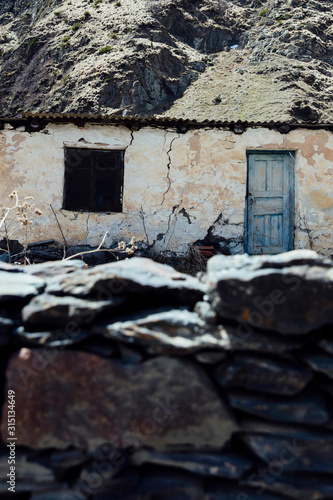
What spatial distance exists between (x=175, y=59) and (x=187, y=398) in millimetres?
17224

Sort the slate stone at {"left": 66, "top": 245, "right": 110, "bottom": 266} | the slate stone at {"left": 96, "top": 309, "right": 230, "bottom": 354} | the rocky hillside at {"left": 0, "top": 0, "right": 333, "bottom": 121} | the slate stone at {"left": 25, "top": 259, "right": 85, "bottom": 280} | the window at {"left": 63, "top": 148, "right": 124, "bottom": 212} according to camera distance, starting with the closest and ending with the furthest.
Answer: the slate stone at {"left": 96, "top": 309, "right": 230, "bottom": 354}, the slate stone at {"left": 25, "top": 259, "right": 85, "bottom": 280}, the slate stone at {"left": 66, "top": 245, "right": 110, "bottom": 266}, the window at {"left": 63, "top": 148, "right": 124, "bottom": 212}, the rocky hillside at {"left": 0, "top": 0, "right": 333, "bottom": 121}

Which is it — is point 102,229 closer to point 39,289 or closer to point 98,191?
point 98,191

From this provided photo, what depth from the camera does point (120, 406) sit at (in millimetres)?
1775

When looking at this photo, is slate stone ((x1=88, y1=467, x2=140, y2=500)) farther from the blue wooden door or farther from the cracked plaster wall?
the blue wooden door

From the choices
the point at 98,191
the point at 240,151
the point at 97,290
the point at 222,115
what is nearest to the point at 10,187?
the point at 98,191

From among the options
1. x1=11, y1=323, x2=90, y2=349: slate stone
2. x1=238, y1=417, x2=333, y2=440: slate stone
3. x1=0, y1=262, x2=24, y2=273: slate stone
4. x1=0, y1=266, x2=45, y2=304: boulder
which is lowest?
x1=238, y1=417, x2=333, y2=440: slate stone

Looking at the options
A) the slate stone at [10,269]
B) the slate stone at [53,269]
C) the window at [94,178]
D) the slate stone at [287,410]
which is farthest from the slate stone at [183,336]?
the window at [94,178]

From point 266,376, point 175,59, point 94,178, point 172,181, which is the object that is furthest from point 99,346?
point 175,59

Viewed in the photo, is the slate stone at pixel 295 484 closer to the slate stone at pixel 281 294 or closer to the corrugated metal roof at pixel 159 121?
the slate stone at pixel 281 294

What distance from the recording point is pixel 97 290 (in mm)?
1929

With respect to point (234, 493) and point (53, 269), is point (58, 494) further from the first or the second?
point (53, 269)

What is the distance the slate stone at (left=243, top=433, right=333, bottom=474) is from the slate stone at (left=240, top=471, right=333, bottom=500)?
0.12ft

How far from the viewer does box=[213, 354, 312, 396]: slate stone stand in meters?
1.75

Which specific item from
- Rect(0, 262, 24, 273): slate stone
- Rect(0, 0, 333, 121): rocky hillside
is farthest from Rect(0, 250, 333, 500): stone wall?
Rect(0, 0, 333, 121): rocky hillside
